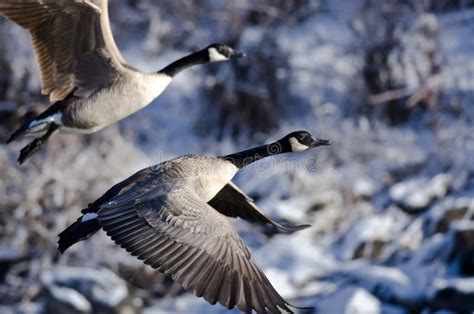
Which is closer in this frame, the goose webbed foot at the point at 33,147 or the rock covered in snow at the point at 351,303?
the goose webbed foot at the point at 33,147

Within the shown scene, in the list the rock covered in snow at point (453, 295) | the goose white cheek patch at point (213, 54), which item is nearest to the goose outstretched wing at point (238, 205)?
the goose white cheek patch at point (213, 54)

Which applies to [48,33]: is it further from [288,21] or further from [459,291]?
[288,21]

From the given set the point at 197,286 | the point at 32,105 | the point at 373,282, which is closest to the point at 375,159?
the point at 373,282

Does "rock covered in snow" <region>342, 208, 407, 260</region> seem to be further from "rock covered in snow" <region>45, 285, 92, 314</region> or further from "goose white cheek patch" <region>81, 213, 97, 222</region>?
"goose white cheek patch" <region>81, 213, 97, 222</region>

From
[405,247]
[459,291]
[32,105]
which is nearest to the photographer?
[459,291]

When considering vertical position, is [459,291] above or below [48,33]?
below

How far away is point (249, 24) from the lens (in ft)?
50.1

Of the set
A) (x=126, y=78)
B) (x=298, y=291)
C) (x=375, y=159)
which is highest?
(x=126, y=78)

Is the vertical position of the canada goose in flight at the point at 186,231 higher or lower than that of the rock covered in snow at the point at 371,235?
higher

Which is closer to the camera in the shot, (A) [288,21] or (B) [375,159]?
(B) [375,159]

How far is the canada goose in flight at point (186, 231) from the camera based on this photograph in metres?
6.44

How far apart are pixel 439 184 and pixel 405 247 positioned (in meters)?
0.95

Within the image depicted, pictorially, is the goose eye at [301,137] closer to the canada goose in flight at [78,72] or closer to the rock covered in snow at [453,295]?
the canada goose in flight at [78,72]

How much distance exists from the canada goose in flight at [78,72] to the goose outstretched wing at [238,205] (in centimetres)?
110
